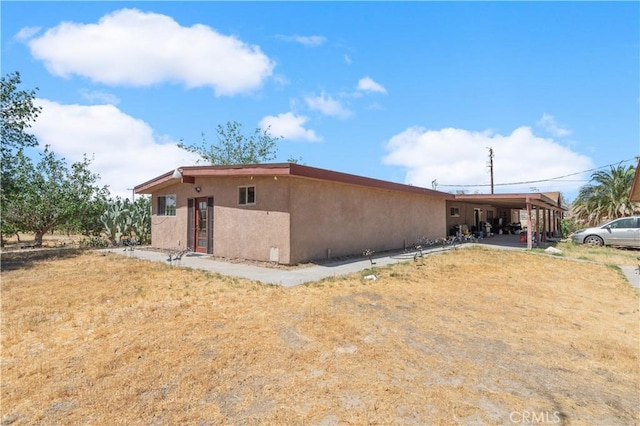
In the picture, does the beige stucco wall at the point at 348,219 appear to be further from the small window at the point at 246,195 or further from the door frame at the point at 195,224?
the door frame at the point at 195,224

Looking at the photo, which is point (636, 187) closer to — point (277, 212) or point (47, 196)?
point (277, 212)

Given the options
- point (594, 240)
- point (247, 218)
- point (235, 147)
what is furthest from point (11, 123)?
point (594, 240)

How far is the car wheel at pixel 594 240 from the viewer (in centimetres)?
1588

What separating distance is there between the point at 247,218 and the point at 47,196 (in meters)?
10.9

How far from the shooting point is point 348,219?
36.5 ft

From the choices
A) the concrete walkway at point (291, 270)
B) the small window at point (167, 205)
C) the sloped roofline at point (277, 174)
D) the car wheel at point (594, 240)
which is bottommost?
the concrete walkway at point (291, 270)

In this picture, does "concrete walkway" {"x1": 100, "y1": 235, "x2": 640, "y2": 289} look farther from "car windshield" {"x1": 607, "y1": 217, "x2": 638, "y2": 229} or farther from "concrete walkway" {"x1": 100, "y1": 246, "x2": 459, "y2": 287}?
"car windshield" {"x1": 607, "y1": 217, "x2": 638, "y2": 229}

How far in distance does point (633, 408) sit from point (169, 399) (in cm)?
389

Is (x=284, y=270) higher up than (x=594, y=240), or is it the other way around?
(x=594, y=240)

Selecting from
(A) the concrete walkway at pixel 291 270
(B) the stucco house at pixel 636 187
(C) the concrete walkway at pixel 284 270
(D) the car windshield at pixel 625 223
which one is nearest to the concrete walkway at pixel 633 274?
(A) the concrete walkway at pixel 291 270

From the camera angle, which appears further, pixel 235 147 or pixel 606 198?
pixel 235 147

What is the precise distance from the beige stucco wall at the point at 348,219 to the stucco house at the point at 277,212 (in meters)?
0.03

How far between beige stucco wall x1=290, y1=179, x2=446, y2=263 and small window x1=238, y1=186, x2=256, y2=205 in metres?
1.53

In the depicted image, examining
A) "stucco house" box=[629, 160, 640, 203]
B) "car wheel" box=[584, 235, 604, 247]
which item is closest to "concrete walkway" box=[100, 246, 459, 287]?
"stucco house" box=[629, 160, 640, 203]
